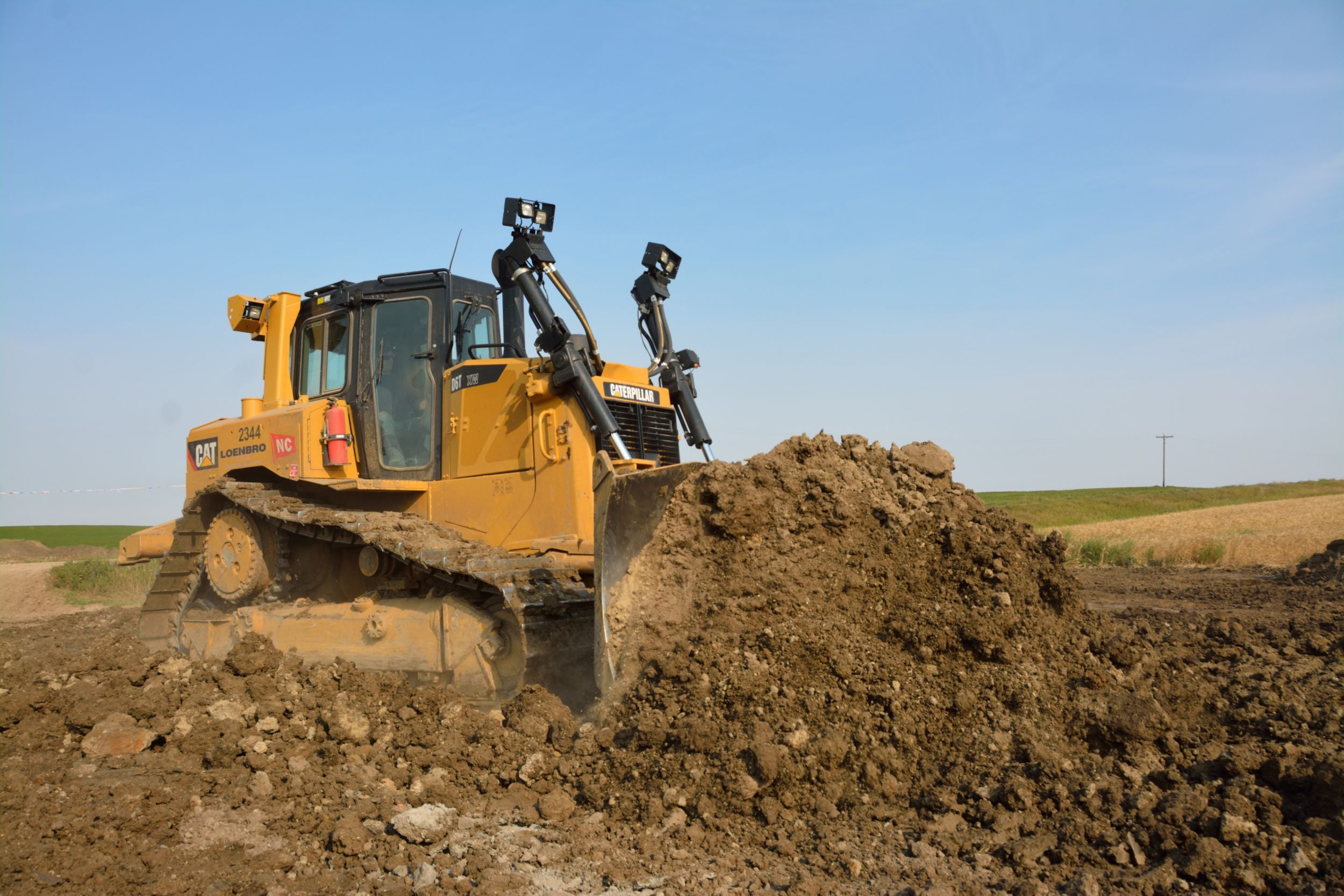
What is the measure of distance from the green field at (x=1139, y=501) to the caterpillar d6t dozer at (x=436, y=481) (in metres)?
23.2

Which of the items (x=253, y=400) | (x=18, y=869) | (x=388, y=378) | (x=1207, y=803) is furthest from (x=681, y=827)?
(x=253, y=400)

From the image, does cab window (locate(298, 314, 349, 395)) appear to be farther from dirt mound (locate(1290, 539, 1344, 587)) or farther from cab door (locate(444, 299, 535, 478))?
dirt mound (locate(1290, 539, 1344, 587))

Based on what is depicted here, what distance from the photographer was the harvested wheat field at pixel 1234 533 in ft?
52.8

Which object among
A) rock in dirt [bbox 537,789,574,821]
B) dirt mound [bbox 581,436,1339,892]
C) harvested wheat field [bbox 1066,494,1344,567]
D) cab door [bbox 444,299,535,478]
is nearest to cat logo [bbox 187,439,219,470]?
cab door [bbox 444,299,535,478]

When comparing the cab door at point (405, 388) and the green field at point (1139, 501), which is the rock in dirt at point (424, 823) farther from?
the green field at point (1139, 501)

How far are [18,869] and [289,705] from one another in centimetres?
220

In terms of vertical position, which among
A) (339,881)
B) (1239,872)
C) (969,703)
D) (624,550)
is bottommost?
(339,881)

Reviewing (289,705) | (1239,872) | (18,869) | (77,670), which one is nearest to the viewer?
(1239,872)

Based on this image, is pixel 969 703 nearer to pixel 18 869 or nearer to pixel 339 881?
pixel 339 881

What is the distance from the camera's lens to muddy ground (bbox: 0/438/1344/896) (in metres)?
3.63

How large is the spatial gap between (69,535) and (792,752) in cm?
4109

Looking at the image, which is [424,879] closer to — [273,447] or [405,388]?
[405,388]

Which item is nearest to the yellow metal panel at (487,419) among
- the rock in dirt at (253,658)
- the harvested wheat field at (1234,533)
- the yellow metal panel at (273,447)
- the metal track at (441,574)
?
the metal track at (441,574)

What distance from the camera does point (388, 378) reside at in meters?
7.58
